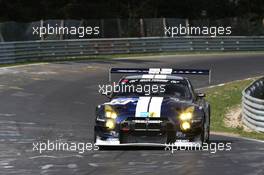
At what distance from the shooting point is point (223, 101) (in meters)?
23.9

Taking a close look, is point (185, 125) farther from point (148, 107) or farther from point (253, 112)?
point (253, 112)

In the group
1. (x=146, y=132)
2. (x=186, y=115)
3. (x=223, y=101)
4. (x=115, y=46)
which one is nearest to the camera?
(x=146, y=132)

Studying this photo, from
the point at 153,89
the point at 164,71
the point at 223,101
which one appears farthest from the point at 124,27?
the point at 153,89

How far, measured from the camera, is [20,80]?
2731 centimetres

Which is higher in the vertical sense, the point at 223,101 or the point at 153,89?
the point at 153,89

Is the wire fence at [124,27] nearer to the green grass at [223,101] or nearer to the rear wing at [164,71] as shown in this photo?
the green grass at [223,101]

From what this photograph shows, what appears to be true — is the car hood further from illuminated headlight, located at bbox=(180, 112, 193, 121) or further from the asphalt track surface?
the asphalt track surface

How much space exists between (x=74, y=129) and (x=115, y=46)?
2426 cm

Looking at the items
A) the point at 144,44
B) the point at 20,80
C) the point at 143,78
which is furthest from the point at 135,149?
the point at 144,44

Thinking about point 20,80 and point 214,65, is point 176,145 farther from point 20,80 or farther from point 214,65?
point 214,65

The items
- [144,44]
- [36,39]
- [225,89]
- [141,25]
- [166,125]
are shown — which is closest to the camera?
[166,125]

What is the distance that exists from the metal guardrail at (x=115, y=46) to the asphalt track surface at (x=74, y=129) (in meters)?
1.89

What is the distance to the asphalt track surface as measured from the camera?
10984mm

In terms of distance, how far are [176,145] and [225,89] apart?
532 inches
